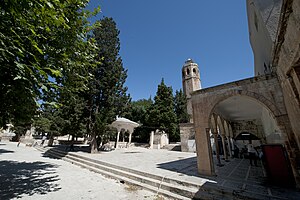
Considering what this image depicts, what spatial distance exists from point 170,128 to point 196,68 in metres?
13.3

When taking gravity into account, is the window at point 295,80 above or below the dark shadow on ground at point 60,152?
above

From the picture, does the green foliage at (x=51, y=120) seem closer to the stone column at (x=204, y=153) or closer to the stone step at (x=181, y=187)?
the stone step at (x=181, y=187)

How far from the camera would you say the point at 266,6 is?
559 centimetres

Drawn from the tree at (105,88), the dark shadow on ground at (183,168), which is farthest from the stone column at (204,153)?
the tree at (105,88)

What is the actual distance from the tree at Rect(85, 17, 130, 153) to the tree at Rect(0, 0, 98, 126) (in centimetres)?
866

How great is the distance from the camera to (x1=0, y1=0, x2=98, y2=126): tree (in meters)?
2.48

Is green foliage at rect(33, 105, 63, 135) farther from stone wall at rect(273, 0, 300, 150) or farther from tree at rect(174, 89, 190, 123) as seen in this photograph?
tree at rect(174, 89, 190, 123)

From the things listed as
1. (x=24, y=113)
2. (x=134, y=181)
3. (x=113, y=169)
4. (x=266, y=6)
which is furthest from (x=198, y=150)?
(x=266, y=6)

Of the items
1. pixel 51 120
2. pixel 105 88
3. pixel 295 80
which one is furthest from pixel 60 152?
pixel 295 80

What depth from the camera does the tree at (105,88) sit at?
42.0 ft

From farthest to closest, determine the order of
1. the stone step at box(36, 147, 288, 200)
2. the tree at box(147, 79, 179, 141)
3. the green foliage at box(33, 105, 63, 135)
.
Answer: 1. the tree at box(147, 79, 179, 141)
2. the green foliage at box(33, 105, 63, 135)
3. the stone step at box(36, 147, 288, 200)

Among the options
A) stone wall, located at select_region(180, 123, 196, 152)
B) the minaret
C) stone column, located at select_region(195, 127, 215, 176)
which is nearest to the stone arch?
stone column, located at select_region(195, 127, 215, 176)

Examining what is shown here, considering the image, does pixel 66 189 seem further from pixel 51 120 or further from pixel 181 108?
pixel 181 108

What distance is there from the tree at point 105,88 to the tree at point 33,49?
28.4 feet
